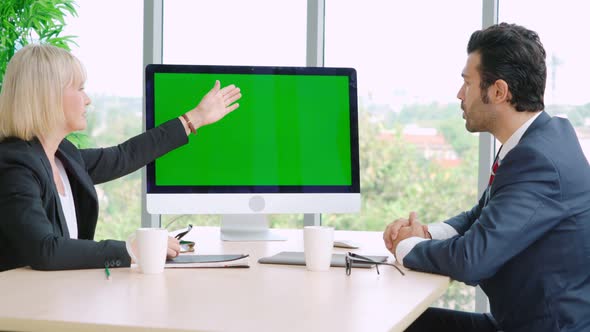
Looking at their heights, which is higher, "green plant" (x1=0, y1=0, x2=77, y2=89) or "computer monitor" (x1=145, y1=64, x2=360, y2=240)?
"green plant" (x1=0, y1=0, x2=77, y2=89)

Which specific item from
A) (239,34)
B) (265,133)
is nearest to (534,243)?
(265,133)

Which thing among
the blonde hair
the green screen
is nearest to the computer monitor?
the green screen

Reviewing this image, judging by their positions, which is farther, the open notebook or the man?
the open notebook

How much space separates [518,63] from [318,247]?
31.7 inches

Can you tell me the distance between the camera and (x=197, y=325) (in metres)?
1.39

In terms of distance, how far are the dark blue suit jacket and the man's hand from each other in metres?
0.21

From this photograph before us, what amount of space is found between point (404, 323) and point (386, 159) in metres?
2.54

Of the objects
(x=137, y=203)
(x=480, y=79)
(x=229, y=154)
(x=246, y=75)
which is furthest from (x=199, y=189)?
(x=137, y=203)

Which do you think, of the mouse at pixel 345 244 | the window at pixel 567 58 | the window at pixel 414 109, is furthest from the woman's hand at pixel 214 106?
the window at pixel 567 58

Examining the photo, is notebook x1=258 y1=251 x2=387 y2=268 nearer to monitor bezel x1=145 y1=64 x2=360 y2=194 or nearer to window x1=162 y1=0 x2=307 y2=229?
monitor bezel x1=145 y1=64 x2=360 y2=194

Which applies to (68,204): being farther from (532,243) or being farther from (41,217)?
(532,243)

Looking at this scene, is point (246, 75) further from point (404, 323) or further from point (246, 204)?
point (404, 323)

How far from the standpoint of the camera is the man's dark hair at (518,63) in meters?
2.25

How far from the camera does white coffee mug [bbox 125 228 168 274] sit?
1.94 meters
